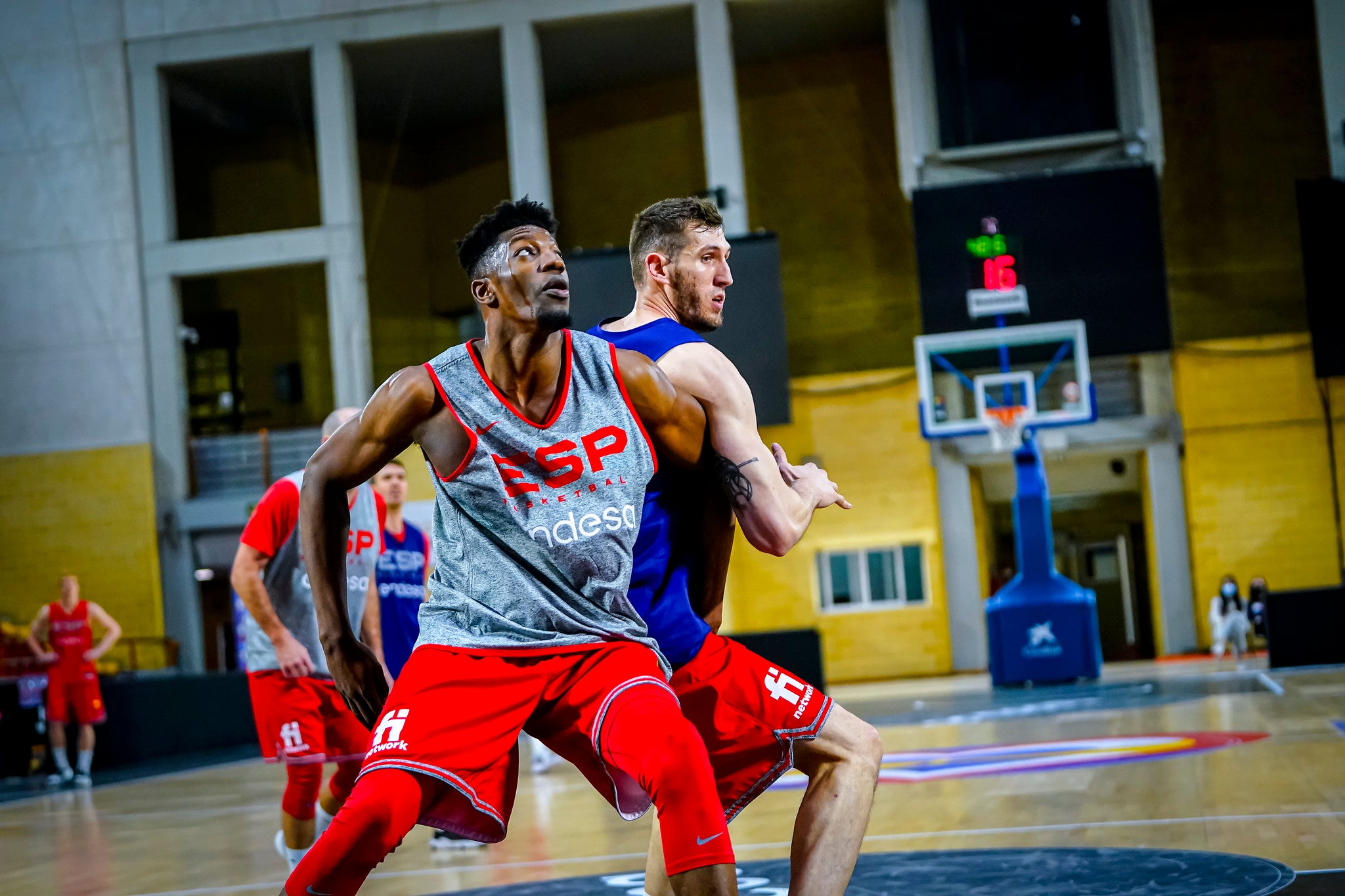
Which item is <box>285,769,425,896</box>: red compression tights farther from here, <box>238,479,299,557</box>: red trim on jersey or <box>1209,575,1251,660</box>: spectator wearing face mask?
<box>1209,575,1251,660</box>: spectator wearing face mask

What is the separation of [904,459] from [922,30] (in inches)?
257

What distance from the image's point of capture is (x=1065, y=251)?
1933 cm

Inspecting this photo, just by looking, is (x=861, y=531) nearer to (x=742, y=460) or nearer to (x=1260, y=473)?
(x=1260, y=473)

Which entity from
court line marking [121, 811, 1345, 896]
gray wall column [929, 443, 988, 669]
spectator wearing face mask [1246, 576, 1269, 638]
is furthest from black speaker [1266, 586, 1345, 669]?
court line marking [121, 811, 1345, 896]

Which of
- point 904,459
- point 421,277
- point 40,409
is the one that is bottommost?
point 904,459

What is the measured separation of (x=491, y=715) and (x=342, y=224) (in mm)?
20623

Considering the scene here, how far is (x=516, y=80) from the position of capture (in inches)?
874

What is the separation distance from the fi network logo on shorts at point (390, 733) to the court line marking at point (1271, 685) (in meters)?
10.8

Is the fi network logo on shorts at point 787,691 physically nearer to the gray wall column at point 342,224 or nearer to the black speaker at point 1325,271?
the black speaker at point 1325,271

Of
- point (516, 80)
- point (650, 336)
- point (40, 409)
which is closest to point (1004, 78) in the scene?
point (516, 80)

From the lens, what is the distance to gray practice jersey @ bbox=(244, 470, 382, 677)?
561 centimetres

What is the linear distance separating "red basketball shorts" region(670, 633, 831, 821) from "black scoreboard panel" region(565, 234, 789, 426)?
1476cm

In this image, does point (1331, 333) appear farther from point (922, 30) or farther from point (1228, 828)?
point (1228, 828)

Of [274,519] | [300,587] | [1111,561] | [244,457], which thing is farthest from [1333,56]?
[274,519]
